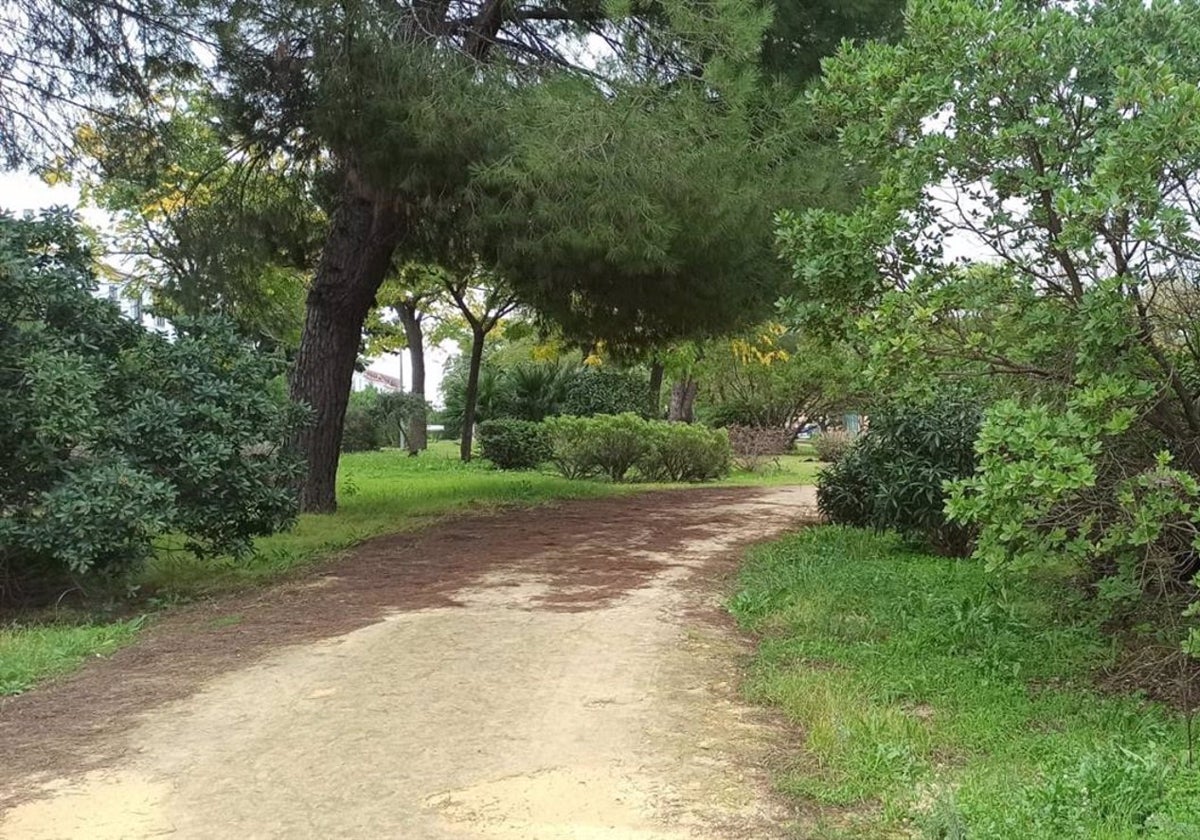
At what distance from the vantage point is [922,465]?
9.70 metres

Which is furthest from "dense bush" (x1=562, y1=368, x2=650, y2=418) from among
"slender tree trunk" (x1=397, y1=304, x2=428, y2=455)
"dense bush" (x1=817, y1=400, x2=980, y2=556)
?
"dense bush" (x1=817, y1=400, x2=980, y2=556)

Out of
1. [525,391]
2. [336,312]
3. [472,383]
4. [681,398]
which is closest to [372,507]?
[336,312]

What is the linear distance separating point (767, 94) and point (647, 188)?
6.47 ft

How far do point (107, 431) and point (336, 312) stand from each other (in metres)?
5.19

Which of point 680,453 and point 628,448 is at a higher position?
point 628,448

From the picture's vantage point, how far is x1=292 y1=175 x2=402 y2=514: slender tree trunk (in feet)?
40.7

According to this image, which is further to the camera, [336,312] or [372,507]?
[372,507]

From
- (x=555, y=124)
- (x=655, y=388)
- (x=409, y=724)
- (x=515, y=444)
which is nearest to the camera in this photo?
(x=409, y=724)

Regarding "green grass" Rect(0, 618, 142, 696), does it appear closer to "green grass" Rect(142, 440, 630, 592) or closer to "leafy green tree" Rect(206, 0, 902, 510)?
"green grass" Rect(142, 440, 630, 592)

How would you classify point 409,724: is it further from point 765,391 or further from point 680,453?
point 765,391

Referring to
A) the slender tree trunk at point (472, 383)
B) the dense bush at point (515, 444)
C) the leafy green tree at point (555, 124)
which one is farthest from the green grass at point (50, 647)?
the slender tree trunk at point (472, 383)

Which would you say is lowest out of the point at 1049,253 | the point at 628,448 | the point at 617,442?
the point at 628,448

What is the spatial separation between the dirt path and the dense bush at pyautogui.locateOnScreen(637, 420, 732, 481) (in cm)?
1112

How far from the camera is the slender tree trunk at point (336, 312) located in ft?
40.7
